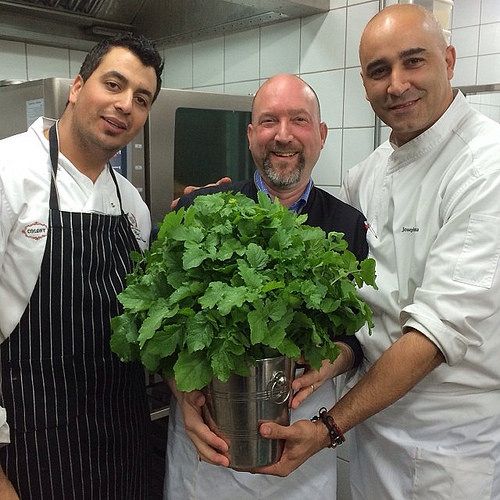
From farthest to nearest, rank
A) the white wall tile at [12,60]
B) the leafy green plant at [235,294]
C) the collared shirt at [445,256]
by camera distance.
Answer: the white wall tile at [12,60] → the collared shirt at [445,256] → the leafy green plant at [235,294]

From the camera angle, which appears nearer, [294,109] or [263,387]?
[263,387]

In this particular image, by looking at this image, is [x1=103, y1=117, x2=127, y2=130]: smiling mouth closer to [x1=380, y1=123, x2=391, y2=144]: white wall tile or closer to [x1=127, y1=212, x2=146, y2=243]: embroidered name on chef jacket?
[x1=127, y1=212, x2=146, y2=243]: embroidered name on chef jacket

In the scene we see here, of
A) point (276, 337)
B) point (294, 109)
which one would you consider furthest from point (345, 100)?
point (276, 337)

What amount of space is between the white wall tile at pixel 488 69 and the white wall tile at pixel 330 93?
1.45 ft

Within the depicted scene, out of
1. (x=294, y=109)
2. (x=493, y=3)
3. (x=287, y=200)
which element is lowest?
(x=287, y=200)

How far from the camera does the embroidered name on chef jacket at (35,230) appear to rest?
0.98 meters

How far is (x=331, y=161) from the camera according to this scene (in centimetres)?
195

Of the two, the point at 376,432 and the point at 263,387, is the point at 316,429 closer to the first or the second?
the point at 263,387

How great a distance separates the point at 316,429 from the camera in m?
0.92

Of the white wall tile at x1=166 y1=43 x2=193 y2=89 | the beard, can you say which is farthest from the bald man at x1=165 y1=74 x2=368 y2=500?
the white wall tile at x1=166 y1=43 x2=193 y2=89

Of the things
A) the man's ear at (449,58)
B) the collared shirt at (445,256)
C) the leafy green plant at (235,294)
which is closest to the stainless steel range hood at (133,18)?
the man's ear at (449,58)

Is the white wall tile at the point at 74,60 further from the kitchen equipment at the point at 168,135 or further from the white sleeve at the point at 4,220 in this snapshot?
the white sleeve at the point at 4,220

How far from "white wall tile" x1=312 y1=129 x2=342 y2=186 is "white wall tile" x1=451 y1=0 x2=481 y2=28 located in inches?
20.6

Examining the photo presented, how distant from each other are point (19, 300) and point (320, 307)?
546mm
